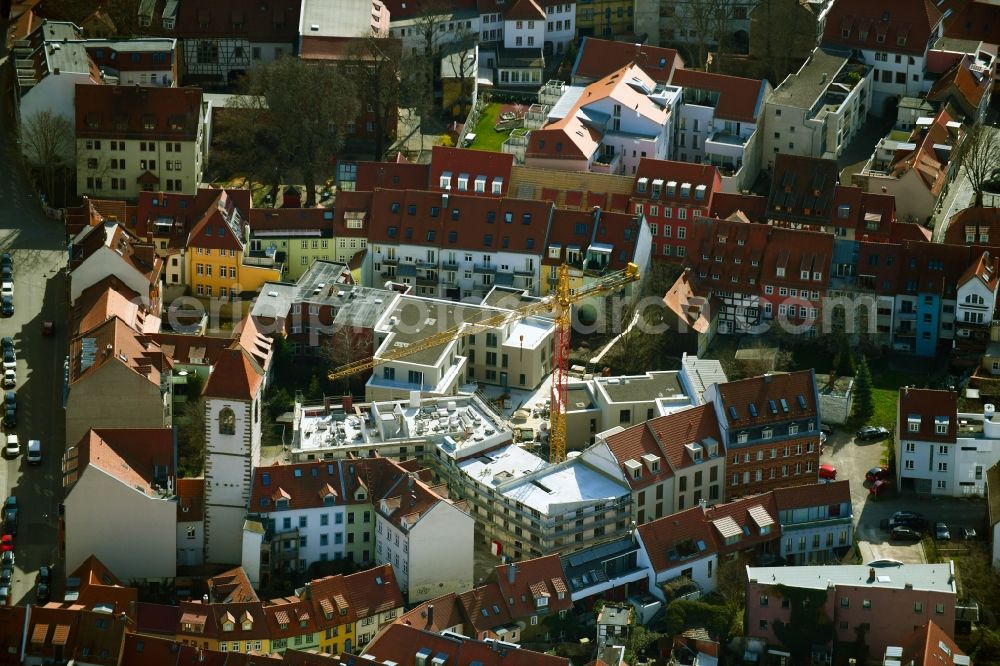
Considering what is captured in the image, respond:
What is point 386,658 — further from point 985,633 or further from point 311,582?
point 985,633

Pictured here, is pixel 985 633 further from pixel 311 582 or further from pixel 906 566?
pixel 311 582

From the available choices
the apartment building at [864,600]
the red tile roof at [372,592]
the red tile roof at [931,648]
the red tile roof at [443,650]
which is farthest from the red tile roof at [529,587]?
the red tile roof at [931,648]

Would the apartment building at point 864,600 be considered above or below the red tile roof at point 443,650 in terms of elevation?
above

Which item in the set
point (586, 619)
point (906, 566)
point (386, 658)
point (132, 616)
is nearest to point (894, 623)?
point (906, 566)

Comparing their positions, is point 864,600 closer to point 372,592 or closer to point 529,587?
point 529,587

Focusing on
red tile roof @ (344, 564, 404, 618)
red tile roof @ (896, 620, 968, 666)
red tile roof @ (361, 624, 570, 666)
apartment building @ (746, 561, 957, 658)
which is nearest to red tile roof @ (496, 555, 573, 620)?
red tile roof @ (361, 624, 570, 666)

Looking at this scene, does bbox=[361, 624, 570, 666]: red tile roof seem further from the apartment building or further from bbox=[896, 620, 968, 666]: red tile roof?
bbox=[896, 620, 968, 666]: red tile roof

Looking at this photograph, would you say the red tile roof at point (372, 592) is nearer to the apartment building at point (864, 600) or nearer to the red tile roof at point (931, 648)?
the apartment building at point (864, 600)
